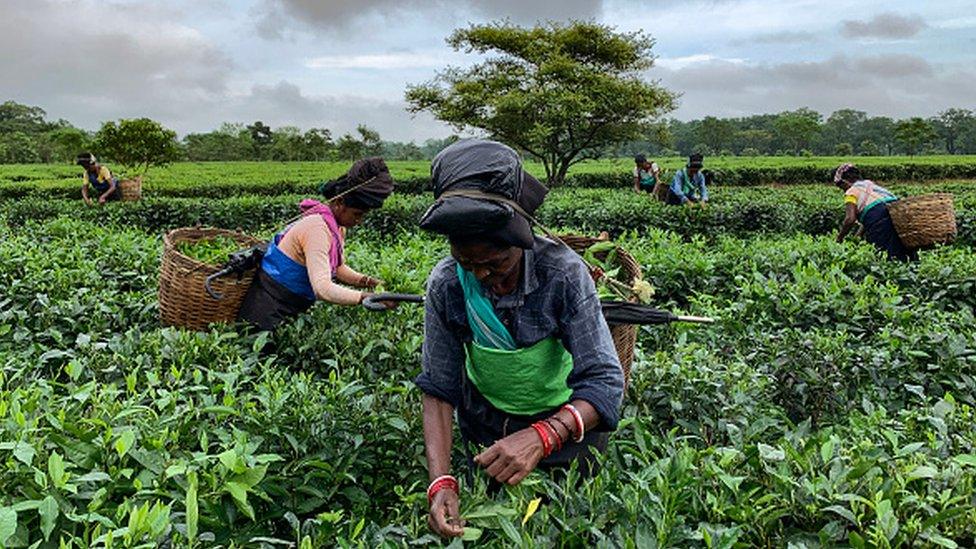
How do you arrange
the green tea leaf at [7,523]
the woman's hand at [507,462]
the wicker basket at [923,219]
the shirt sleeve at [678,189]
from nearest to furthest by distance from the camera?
the green tea leaf at [7,523], the woman's hand at [507,462], the wicker basket at [923,219], the shirt sleeve at [678,189]

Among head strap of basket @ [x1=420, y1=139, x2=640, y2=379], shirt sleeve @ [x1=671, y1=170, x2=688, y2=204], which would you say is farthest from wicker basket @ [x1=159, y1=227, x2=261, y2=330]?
shirt sleeve @ [x1=671, y1=170, x2=688, y2=204]

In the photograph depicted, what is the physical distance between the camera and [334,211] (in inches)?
134

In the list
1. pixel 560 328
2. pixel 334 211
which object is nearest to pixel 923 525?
pixel 560 328

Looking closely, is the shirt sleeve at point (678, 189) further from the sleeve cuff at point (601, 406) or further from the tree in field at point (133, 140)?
the tree in field at point (133, 140)

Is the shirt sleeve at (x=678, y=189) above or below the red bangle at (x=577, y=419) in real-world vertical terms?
above

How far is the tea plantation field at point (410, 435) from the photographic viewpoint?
4.87 ft

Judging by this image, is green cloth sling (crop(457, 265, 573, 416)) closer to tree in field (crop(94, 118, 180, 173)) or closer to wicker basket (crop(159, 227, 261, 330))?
wicker basket (crop(159, 227, 261, 330))

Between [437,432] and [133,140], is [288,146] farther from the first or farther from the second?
[437,432]

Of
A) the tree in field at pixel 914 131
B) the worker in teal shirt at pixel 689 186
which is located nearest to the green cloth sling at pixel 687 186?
the worker in teal shirt at pixel 689 186

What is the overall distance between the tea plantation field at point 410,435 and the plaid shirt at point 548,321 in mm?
223

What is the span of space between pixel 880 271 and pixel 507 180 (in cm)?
440

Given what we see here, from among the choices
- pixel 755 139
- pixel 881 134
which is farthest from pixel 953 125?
pixel 755 139

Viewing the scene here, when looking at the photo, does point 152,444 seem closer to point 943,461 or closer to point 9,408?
point 9,408

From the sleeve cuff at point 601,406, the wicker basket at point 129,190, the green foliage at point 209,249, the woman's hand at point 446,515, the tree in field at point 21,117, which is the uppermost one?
the tree in field at point 21,117
